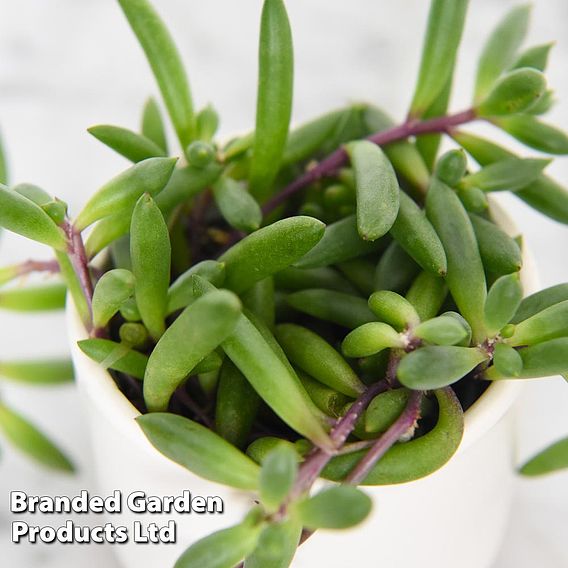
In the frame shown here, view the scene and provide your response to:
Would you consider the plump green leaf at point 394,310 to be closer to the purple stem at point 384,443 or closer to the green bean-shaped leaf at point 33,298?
the purple stem at point 384,443

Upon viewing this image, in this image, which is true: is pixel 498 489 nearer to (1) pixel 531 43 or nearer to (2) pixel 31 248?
(2) pixel 31 248

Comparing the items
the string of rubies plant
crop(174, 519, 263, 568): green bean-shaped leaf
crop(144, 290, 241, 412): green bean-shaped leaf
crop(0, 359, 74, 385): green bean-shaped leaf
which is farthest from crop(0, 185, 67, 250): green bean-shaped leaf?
crop(0, 359, 74, 385): green bean-shaped leaf

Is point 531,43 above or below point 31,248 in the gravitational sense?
above

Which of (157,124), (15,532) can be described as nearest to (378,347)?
(157,124)

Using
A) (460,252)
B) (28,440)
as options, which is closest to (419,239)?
(460,252)

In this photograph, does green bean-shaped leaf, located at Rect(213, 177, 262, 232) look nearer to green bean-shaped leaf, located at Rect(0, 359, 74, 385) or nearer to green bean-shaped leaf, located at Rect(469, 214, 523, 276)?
green bean-shaped leaf, located at Rect(469, 214, 523, 276)

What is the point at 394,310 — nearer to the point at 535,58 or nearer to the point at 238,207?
the point at 238,207
